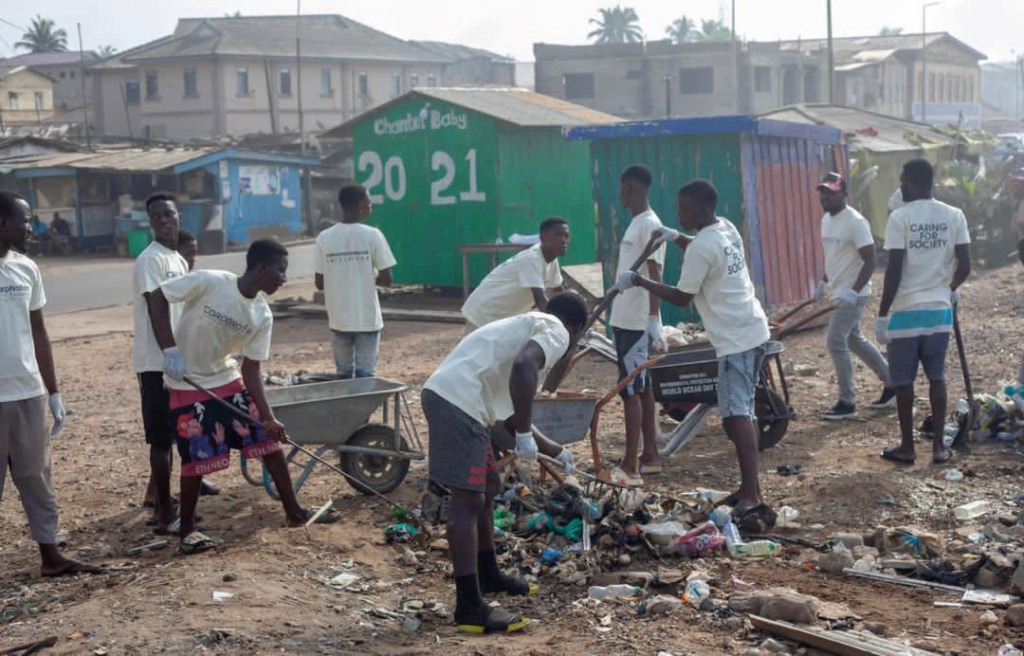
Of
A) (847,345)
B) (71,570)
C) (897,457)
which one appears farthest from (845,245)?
(71,570)

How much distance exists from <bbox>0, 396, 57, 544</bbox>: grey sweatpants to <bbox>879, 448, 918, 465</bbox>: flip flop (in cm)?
511

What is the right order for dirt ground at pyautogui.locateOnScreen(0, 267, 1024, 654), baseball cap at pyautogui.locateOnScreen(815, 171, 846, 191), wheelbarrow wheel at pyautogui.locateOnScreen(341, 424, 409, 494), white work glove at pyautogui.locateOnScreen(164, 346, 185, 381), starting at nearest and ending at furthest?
dirt ground at pyautogui.locateOnScreen(0, 267, 1024, 654) < white work glove at pyautogui.locateOnScreen(164, 346, 185, 381) < wheelbarrow wheel at pyautogui.locateOnScreen(341, 424, 409, 494) < baseball cap at pyautogui.locateOnScreen(815, 171, 846, 191)

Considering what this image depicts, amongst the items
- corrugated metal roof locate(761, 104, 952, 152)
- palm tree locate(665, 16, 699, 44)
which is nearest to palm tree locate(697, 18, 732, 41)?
palm tree locate(665, 16, 699, 44)

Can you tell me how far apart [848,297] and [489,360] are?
4.62 metres

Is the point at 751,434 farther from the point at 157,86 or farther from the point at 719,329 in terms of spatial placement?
the point at 157,86

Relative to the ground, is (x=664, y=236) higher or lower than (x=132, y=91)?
lower

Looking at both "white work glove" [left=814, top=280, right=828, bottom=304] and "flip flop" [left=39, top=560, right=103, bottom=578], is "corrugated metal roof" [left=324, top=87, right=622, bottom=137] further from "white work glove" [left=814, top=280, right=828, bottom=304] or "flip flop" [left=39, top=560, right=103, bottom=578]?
"flip flop" [left=39, top=560, right=103, bottom=578]

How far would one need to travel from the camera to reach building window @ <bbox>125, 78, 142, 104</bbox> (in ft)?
167

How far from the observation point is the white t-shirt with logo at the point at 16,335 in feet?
18.4

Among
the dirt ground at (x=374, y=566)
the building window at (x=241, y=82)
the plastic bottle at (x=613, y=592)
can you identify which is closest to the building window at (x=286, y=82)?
the building window at (x=241, y=82)

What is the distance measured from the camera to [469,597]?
5.07 metres

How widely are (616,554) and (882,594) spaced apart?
128 centimetres

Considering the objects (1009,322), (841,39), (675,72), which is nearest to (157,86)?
(675,72)

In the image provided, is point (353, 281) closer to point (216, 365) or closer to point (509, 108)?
point (216, 365)
